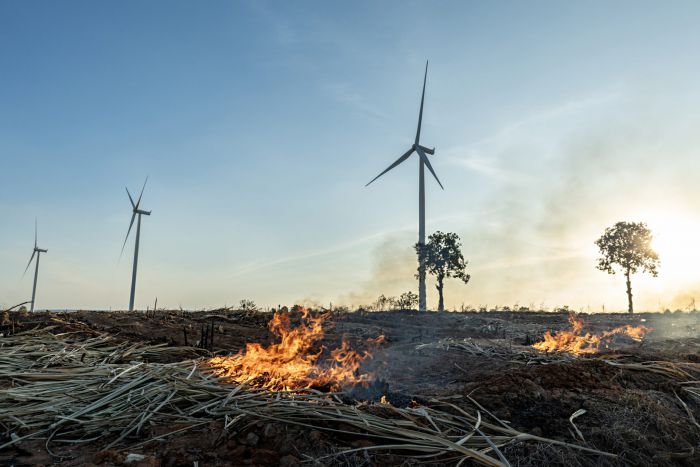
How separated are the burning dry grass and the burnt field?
19 mm

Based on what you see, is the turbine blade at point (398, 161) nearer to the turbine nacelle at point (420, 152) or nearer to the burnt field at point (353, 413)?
the turbine nacelle at point (420, 152)

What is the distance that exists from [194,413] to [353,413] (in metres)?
1.88

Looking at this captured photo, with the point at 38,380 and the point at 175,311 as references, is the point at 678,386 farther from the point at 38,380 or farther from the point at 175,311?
the point at 175,311

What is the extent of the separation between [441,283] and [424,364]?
31473mm

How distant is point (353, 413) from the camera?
17.2 feet

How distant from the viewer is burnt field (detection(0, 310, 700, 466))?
185 inches

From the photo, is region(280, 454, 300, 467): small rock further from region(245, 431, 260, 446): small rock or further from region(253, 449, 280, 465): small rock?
region(245, 431, 260, 446): small rock

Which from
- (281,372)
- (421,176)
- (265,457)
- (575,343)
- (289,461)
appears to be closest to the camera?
(289,461)

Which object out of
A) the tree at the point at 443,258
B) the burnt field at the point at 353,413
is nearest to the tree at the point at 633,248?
the tree at the point at 443,258

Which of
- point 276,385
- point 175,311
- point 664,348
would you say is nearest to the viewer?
point 276,385

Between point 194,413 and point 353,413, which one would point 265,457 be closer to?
point 353,413

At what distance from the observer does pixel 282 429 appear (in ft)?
16.2

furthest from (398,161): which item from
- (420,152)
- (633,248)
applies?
(633,248)

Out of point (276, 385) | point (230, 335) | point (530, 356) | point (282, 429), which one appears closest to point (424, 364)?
point (530, 356)
